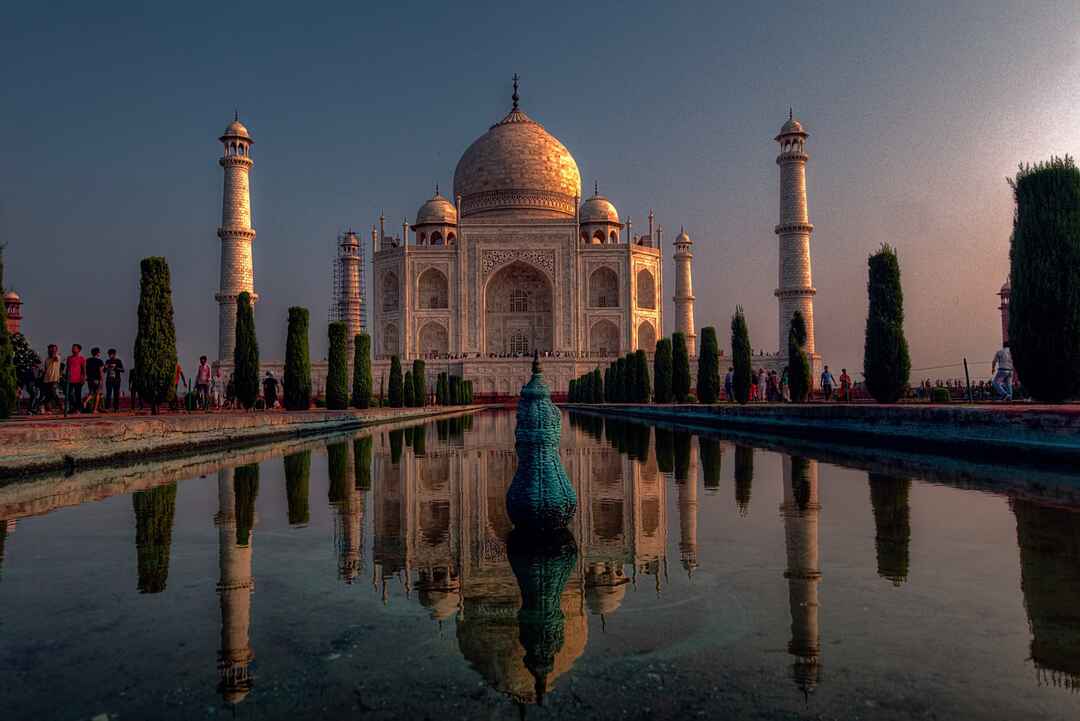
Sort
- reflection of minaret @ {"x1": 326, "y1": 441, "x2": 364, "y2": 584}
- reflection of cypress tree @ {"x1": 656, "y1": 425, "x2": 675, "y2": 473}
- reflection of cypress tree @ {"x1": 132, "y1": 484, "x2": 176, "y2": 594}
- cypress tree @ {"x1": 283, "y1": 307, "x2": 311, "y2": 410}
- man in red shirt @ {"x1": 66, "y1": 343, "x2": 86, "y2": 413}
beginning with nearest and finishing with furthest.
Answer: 1. reflection of cypress tree @ {"x1": 132, "y1": 484, "x2": 176, "y2": 594}
2. reflection of minaret @ {"x1": 326, "y1": 441, "x2": 364, "y2": 584}
3. reflection of cypress tree @ {"x1": 656, "y1": 425, "x2": 675, "y2": 473}
4. man in red shirt @ {"x1": 66, "y1": 343, "x2": 86, "y2": 413}
5. cypress tree @ {"x1": 283, "y1": 307, "x2": 311, "y2": 410}

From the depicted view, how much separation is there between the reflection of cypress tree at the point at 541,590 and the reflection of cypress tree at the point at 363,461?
1506 mm

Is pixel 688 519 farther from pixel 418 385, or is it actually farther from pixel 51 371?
pixel 418 385

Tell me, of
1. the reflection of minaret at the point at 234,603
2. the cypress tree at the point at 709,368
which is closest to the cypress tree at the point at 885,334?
the cypress tree at the point at 709,368

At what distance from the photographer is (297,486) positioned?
3.55 meters

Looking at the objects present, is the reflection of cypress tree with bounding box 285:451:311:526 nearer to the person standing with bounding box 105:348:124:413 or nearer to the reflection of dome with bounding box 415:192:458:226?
the person standing with bounding box 105:348:124:413

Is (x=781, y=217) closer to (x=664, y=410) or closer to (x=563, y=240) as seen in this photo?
(x=563, y=240)

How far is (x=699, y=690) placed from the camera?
41.8 inches

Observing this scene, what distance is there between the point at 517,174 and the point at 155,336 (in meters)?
26.1

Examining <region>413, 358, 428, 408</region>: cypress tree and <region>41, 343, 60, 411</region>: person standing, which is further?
<region>413, 358, 428, 408</region>: cypress tree

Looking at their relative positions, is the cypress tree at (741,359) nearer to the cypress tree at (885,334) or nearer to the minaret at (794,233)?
the cypress tree at (885,334)

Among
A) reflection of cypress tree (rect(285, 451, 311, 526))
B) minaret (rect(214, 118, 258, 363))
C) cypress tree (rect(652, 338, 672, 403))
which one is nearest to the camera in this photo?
reflection of cypress tree (rect(285, 451, 311, 526))

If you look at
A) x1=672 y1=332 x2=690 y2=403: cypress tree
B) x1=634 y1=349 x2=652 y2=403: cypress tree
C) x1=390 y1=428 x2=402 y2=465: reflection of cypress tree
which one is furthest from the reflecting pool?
x1=634 y1=349 x2=652 y2=403: cypress tree

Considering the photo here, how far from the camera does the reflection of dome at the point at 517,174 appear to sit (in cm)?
3356

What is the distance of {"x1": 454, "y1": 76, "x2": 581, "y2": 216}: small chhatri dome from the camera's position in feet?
110
